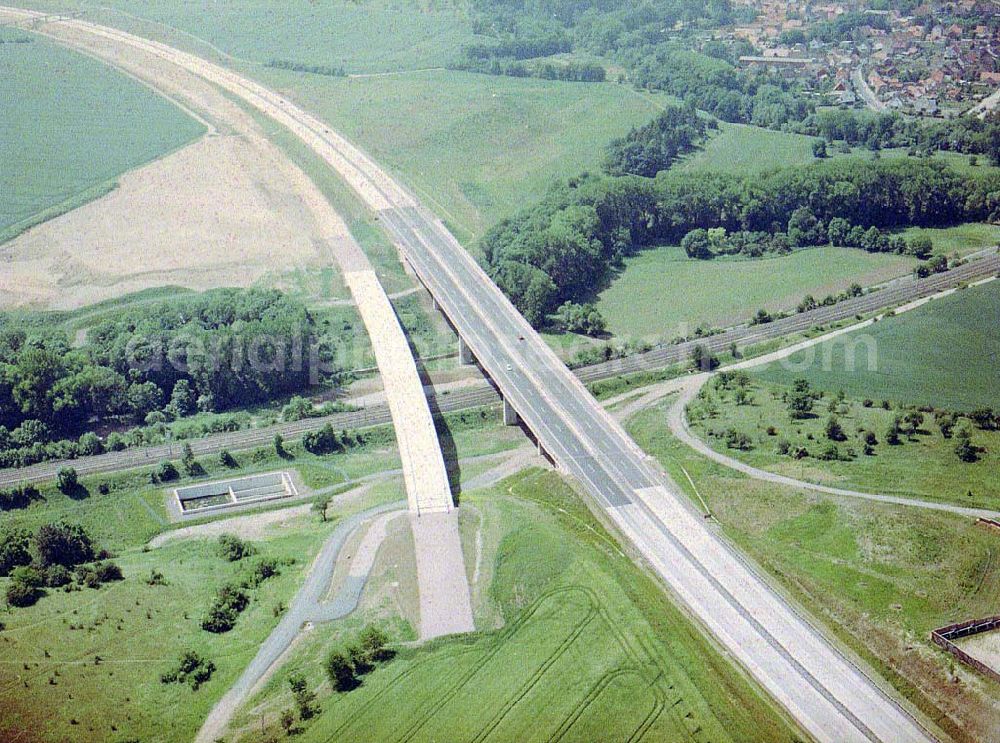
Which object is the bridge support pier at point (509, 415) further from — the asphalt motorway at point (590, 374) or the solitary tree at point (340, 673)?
the solitary tree at point (340, 673)

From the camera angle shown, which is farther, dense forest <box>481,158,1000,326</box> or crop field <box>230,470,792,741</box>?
dense forest <box>481,158,1000,326</box>

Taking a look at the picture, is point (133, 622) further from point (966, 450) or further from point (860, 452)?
point (966, 450)

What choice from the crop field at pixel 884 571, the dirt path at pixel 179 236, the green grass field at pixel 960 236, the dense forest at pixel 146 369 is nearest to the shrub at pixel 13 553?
the dense forest at pixel 146 369

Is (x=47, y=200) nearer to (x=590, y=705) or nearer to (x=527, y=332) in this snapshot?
(x=527, y=332)

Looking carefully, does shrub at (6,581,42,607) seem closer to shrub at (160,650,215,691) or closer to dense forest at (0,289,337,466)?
shrub at (160,650,215,691)

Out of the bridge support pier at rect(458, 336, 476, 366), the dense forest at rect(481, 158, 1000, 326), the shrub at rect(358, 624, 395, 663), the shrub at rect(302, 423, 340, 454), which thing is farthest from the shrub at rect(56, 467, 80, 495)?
the dense forest at rect(481, 158, 1000, 326)
